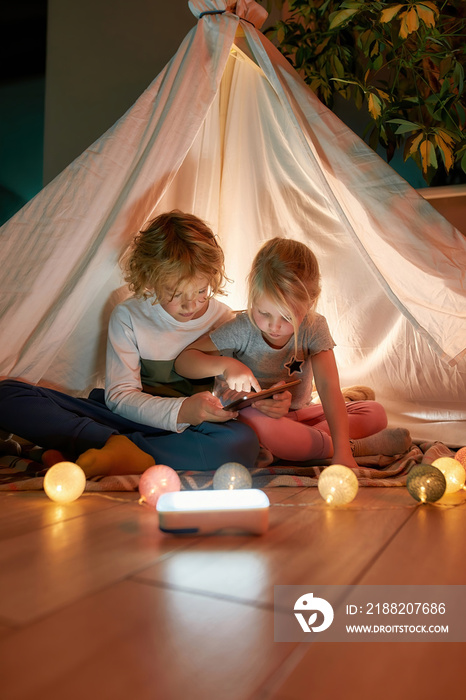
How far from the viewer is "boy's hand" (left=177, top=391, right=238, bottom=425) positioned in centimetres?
123

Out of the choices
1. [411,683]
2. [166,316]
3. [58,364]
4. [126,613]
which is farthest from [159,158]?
[411,683]

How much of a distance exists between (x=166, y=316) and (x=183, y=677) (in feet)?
3.32

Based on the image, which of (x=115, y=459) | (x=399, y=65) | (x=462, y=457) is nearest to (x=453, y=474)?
(x=462, y=457)

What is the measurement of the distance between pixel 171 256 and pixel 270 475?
1.58 feet

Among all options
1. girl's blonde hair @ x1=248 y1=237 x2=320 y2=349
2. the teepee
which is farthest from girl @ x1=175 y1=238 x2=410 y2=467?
the teepee

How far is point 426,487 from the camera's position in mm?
970

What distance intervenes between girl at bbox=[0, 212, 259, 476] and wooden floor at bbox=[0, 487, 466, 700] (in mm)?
244

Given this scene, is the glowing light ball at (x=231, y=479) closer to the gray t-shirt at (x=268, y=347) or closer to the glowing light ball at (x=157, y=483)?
the glowing light ball at (x=157, y=483)

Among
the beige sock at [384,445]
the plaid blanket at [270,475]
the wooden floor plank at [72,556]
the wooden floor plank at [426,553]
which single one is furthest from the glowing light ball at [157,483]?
the beige sock at [384,445]

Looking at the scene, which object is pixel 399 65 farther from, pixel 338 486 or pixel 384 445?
pixel 338 486

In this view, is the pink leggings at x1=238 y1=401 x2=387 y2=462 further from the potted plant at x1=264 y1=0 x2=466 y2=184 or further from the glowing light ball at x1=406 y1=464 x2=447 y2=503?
the potted plant at x1=264 y1=0 x2=466 y2=184

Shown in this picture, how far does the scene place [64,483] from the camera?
98 cm

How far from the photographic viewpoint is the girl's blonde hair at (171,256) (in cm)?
133

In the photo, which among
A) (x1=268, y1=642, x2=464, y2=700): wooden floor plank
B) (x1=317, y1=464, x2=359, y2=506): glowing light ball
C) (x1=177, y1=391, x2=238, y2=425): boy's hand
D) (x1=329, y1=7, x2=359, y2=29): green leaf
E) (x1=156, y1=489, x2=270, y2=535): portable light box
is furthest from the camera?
(x1=329, y1=7, x2=359, y2=29): green leaf
